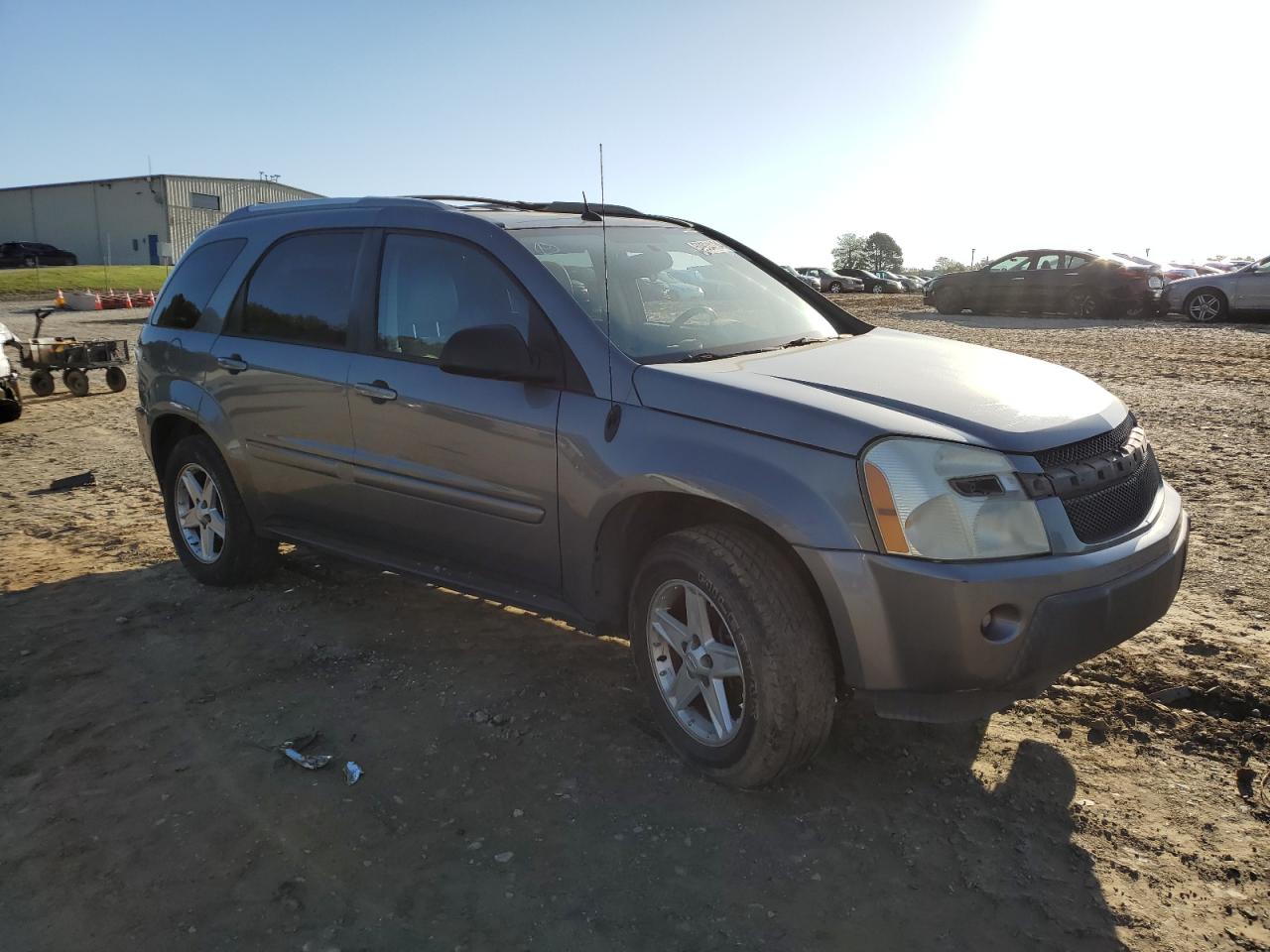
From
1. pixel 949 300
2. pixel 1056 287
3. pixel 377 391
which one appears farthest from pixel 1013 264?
pixel 377 391

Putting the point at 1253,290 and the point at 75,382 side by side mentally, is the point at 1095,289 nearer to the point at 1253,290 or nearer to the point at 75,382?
the point at 1253,290

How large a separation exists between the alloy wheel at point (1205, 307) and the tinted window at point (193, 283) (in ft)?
60.0

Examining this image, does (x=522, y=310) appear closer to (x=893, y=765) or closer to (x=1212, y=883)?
(x=893, y=765)

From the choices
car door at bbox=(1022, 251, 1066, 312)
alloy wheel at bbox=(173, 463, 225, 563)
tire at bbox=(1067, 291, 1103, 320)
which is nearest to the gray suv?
alloy wheel at bbox=(173, 463, 225, 563)

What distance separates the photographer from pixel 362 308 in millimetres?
4453

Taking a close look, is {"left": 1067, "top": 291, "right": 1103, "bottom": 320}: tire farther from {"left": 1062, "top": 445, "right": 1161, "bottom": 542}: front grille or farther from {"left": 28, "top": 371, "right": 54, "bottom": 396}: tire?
{"left": 1062, "top": 445, "right": 1161, "bottom": 542}: front grille

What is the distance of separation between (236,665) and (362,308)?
1.66m

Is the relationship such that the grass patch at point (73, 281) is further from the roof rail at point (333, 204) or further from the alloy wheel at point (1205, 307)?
A: the roof rail at point (333, 204)

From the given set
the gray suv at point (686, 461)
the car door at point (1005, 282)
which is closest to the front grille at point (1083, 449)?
the gray suv at point (686, 461)

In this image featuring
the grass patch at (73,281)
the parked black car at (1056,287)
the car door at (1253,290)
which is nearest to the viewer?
the car door at (1253,290)

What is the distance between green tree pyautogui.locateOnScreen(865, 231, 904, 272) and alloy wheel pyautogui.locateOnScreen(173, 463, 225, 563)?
332ft

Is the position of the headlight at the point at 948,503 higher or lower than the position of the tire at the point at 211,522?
higher

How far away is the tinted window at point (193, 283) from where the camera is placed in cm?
533

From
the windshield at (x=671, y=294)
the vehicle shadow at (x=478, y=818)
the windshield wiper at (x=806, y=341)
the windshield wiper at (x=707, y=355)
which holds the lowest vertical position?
the vehicle shadow at (x=478, y=818)
